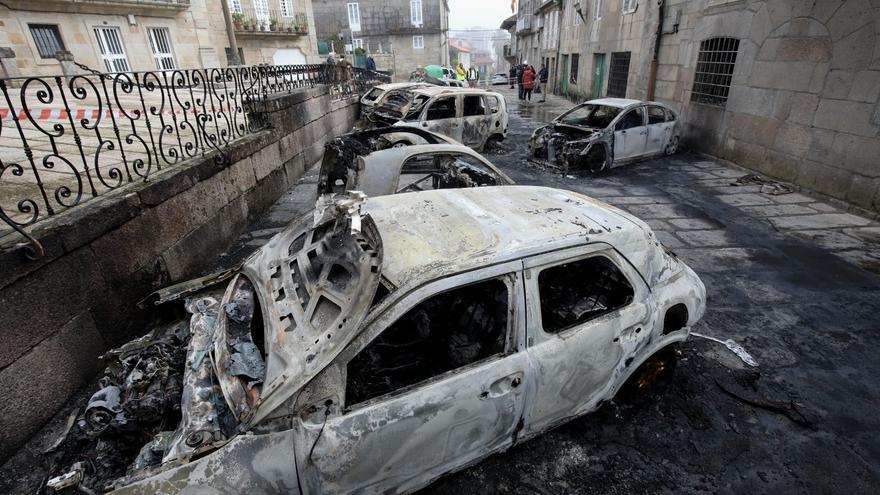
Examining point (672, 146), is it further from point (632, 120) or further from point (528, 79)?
point (528, 79)

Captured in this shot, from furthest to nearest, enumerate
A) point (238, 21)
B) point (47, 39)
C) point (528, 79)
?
point (528, 79), point (238, 21), point (47, 39)

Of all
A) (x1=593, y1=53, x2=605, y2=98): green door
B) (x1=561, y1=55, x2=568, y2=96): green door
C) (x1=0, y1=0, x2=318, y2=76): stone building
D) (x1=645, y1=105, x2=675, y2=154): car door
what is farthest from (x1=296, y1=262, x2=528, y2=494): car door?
(x1=561, y1=55, x2=568, y2=96): green door

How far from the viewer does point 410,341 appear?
3092mm

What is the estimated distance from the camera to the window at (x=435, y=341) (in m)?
2.72

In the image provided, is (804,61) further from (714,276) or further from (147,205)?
(147,205)

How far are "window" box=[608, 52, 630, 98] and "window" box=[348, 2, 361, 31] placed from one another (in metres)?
31.8

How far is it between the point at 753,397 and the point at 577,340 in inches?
83.1

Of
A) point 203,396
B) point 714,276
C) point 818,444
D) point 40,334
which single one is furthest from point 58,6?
point 818,444

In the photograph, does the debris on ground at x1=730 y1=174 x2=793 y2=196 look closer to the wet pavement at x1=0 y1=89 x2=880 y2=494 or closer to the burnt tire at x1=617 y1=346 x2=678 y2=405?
the wet pavement at x1=0 y1=89 x2=880 y2=494

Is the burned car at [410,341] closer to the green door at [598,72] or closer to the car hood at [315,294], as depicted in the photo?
the car hood at [315,294]

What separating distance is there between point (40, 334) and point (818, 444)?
6026 millimetres

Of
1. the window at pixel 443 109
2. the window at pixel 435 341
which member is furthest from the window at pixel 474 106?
the window at pixel 435 341

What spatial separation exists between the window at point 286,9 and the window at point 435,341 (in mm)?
27201

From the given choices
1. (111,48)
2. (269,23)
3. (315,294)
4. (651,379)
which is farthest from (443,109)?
(269,23)
